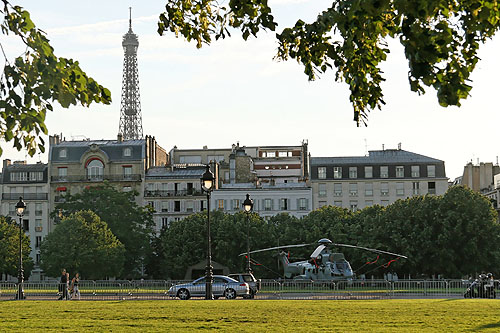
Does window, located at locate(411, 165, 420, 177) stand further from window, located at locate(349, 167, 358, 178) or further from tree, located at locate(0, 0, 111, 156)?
tree, located at locate(0, 0, 111, 156)

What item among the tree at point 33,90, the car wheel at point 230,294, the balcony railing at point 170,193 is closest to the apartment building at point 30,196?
the balcony railing at point 170,193

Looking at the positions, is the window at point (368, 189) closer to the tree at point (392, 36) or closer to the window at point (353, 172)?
the window at point (353, 172)

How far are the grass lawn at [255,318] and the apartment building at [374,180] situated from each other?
86.2 m

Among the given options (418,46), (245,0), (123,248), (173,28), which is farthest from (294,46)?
(123,248)

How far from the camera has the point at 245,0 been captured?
9.93 metres

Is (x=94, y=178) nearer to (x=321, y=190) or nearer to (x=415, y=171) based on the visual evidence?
(x=321, y=190)

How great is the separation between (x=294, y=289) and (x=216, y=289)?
5305mm

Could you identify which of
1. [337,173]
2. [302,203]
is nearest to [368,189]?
[337,173]

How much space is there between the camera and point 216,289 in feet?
135

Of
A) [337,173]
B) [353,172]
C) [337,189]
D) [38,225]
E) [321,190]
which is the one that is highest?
[353,172]

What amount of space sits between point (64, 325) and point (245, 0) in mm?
11528

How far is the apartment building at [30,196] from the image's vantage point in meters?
113

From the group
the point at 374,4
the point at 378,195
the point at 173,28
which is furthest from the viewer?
the point at 378,195

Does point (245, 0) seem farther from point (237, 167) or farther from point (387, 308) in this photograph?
point (237, 167)
